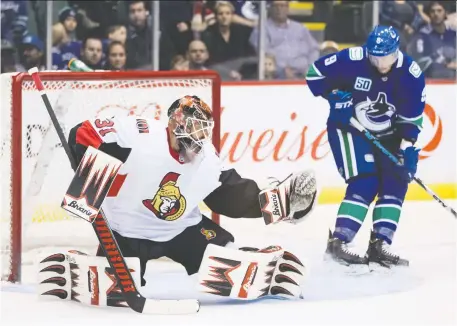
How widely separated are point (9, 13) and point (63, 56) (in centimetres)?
38

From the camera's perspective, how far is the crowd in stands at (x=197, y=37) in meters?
7.30

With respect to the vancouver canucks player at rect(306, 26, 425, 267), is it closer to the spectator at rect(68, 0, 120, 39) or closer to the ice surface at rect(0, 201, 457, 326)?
the ice surface at rect(0, 201, 457, 326)

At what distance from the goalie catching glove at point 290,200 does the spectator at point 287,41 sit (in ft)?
10.8

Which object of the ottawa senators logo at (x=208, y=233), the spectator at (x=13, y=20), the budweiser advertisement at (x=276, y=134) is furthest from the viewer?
the spectator at (x=13, y=20)

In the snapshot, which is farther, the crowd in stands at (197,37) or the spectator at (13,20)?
the crowd in stands at (197,37)

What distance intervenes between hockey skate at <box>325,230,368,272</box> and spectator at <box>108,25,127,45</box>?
7.96ft

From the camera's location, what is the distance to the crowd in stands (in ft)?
23.9

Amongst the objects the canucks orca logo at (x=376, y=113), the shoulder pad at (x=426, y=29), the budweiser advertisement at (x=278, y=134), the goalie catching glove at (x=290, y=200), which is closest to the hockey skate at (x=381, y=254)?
the canucks orca logo at (x=376, y=113)

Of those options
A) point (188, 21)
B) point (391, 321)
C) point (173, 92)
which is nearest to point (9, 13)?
point (188, 21)

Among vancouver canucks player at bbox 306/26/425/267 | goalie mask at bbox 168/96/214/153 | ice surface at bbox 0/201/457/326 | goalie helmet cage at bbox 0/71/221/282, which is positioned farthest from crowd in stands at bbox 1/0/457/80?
goalie mask at bbox 168/96/214/153

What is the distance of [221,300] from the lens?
184 inches

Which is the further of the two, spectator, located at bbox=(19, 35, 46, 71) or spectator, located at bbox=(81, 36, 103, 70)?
spectator, located at bbox=(81, 36, 103, 70)

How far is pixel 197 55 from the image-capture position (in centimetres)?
768

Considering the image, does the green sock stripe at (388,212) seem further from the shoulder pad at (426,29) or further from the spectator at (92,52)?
Answer: the shoulder pad at (426,29)
